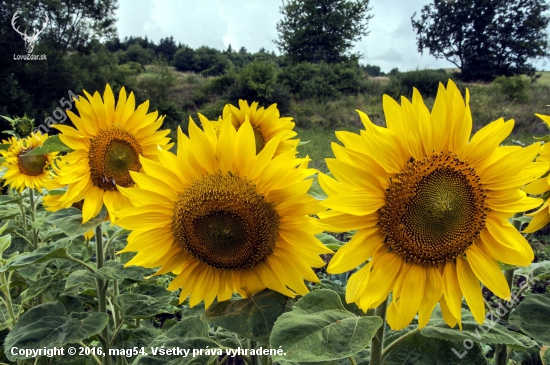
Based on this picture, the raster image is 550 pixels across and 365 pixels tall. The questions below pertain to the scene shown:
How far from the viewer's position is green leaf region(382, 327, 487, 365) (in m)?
1.05

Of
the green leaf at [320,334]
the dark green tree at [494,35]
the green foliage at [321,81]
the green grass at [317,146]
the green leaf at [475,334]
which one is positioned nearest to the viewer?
the green leaf at [320,334]

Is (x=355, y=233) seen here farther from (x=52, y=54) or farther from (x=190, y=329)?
(x=52, y=54)

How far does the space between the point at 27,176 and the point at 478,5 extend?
3472 centimetres

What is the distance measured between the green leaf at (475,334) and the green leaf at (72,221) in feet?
4.03

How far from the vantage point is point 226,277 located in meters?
1.16

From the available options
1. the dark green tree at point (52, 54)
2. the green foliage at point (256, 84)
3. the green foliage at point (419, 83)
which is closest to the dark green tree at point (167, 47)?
the dark green tree at point (52, 54)

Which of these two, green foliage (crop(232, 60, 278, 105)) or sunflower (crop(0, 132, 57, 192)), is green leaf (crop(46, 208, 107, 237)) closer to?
sunflower (crop(0, 132, 57, 192))

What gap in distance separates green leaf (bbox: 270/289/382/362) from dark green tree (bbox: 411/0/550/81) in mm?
31615

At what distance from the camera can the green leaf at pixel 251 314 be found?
0.96 m

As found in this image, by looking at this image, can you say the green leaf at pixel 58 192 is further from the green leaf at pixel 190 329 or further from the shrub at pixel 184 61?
the shrub at pixel 184 61

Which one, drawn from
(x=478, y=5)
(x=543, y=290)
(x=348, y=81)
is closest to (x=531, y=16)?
(x=478, y=5)

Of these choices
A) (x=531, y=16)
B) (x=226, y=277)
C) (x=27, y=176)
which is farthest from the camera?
(x=531, y=16)

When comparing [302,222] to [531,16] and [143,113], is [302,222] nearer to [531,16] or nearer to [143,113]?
[143,113]

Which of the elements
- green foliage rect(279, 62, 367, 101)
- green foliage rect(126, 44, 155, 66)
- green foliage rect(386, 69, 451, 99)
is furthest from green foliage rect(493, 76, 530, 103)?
green foliage rect(126, 44, 155, 66)
